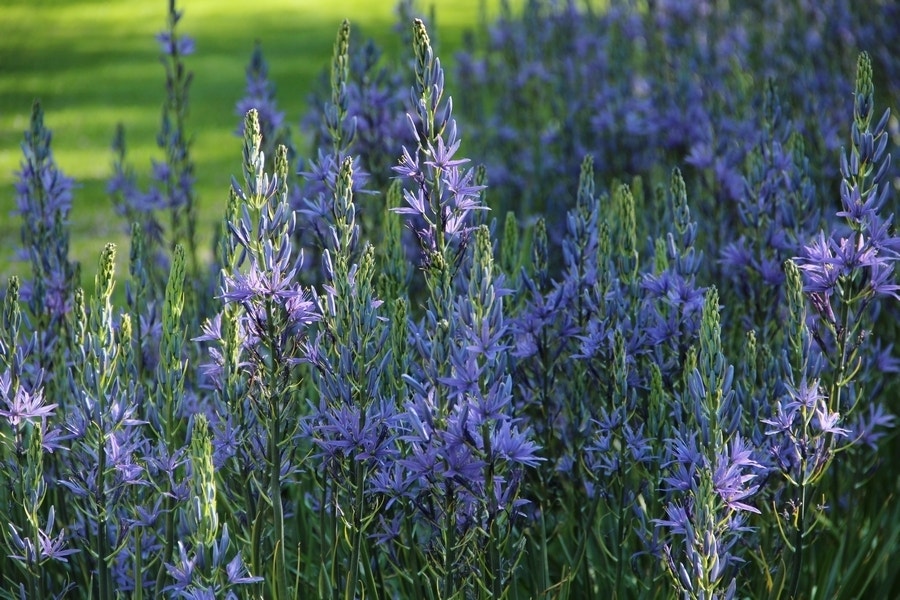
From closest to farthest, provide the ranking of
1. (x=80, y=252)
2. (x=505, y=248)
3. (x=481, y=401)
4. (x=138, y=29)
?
(x=481, y=401) → (x=505, y=248) → (x=80, y=252) → (x=138, y=29)

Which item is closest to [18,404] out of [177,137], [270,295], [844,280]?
[270,295]

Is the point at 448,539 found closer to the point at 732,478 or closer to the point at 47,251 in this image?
the point at 732,478

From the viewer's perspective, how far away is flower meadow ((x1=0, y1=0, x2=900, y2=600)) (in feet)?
7.59

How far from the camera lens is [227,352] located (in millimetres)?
2398

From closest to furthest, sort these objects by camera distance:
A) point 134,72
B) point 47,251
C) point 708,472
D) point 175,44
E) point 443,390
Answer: point 708,472 → point 443,390 → point 47,251 → point 175,44 → point 134,72

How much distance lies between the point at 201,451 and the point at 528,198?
166 inches

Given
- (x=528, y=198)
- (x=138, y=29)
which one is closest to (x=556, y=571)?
(x=528, y=198)

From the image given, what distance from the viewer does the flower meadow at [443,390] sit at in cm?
231

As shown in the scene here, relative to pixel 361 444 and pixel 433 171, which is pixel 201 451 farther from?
pixel 433 171

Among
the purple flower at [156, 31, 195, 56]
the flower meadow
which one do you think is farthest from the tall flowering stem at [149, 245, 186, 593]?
the purple flower at [156, 31, 195, 56]

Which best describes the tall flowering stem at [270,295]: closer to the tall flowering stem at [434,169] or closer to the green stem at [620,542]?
the tall flowering stem at [434,169]

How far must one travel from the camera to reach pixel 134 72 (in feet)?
41.0

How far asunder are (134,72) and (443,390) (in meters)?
11.2

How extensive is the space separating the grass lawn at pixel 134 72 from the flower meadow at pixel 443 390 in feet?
15.3
